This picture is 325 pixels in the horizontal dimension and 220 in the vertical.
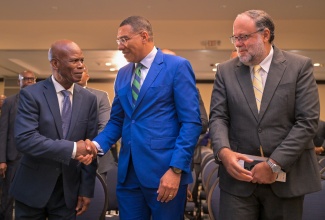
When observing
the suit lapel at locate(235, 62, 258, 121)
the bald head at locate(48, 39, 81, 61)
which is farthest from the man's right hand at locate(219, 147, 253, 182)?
the bald head at locate(48, 39, 81, 61)

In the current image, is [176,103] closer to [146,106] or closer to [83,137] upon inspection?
[146,106]

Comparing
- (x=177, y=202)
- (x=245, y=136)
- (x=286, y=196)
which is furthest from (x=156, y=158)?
(x=286, y=196)

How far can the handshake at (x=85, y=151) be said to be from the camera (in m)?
2.38

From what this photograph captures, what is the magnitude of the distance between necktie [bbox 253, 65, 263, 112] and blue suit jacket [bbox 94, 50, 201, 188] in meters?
0.32

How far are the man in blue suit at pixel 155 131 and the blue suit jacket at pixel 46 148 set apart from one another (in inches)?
9.9

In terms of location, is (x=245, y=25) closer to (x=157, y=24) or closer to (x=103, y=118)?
(x=103, y=118)

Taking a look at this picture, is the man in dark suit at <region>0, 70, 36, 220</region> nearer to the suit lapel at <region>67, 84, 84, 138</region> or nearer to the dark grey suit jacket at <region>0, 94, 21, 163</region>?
the dark grey suit jacket at <region>0, 94, 21, 163</region>

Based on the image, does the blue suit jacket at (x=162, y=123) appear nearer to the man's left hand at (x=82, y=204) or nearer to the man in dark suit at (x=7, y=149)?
the man's left hand at (x=82, y=204)

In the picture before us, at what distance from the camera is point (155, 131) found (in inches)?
92.3

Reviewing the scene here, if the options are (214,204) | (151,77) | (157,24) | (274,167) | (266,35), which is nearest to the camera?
(274,167)

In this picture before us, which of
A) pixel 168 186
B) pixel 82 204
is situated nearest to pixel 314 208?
pixel 168 186

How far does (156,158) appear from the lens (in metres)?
2.33

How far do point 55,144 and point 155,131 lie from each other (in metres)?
0.53

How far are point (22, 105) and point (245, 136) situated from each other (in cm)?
122
